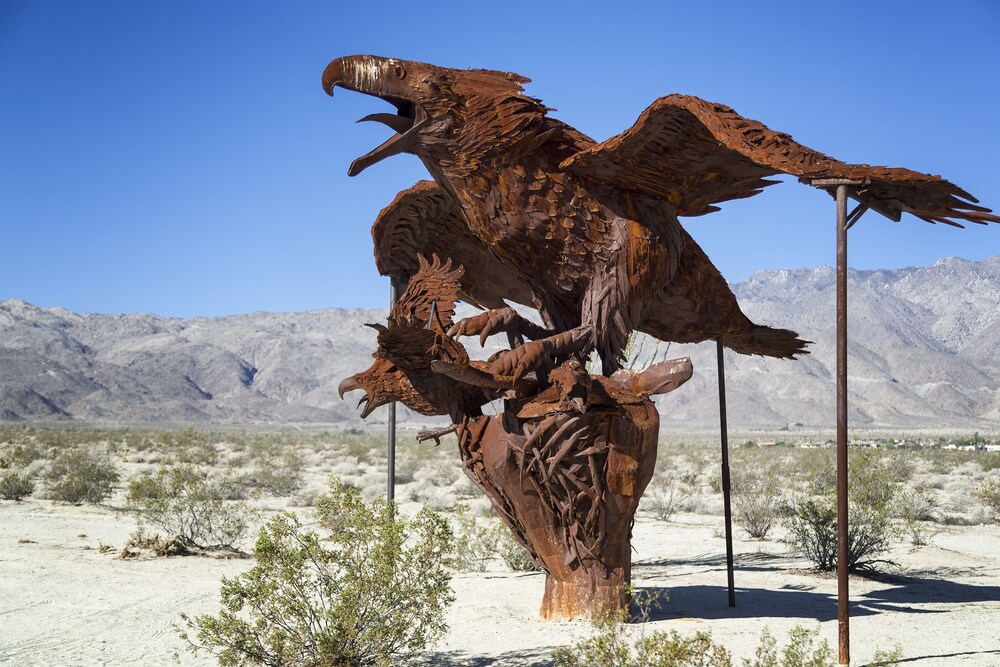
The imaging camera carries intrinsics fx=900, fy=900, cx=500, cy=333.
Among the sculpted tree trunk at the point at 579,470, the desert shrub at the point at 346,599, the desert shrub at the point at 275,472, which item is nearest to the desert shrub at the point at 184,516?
the desert shrub at the point at 275,472

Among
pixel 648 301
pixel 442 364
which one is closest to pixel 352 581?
pixel 442 364

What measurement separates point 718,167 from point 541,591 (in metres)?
4.86

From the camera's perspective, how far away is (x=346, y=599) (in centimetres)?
595

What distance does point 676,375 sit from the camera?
6848 mm

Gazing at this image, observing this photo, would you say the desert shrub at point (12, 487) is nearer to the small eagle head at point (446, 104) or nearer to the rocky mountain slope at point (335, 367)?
the small eagle head at point (446, 104)

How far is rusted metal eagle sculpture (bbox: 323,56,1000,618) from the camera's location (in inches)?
270

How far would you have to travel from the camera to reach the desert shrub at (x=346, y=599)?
19.3ft

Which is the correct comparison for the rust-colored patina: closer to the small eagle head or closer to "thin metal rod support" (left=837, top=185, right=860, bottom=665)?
the small eagle head

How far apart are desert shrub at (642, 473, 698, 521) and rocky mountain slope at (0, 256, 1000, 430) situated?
147 feet

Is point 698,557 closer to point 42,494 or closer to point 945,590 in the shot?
point 945,590

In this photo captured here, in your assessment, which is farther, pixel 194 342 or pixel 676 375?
pixel 194 342

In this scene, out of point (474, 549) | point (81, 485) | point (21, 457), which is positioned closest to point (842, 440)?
point (474, 549)

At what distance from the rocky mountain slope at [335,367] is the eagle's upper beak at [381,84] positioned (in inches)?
2488

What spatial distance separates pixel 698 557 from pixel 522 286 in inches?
275
